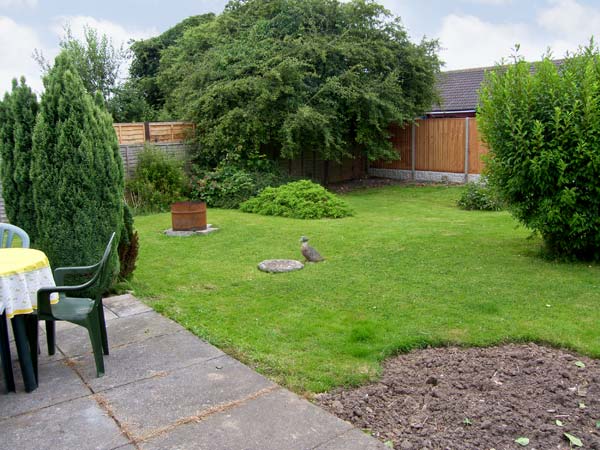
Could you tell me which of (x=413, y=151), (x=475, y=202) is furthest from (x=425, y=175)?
(x=475, y=202)

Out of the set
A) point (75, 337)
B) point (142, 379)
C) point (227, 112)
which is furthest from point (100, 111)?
point (227, 112)

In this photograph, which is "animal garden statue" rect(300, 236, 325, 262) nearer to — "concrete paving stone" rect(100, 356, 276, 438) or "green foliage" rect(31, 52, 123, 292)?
"green foliage" rect(31, 52, 123, 292)

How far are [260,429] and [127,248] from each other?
3.76 metres

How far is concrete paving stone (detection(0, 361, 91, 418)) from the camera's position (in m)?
3.32

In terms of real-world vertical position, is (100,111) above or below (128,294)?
above

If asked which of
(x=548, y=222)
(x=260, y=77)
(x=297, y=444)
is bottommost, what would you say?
(x=297, y=444)

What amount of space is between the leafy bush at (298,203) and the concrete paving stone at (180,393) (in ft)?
25.3

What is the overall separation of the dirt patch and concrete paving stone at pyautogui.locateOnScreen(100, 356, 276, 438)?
1.92 ft

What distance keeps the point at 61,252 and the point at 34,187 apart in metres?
0.67

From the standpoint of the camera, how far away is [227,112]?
14.1 metres

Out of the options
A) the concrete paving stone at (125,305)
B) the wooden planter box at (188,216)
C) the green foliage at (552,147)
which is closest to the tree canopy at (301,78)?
the wooden planter box at (188,216)

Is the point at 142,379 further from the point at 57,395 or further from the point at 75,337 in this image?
the point at 75,337

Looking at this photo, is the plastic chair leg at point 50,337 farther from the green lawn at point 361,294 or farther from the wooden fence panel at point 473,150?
the wooden fence panel at point 473,150

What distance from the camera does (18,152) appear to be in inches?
203
